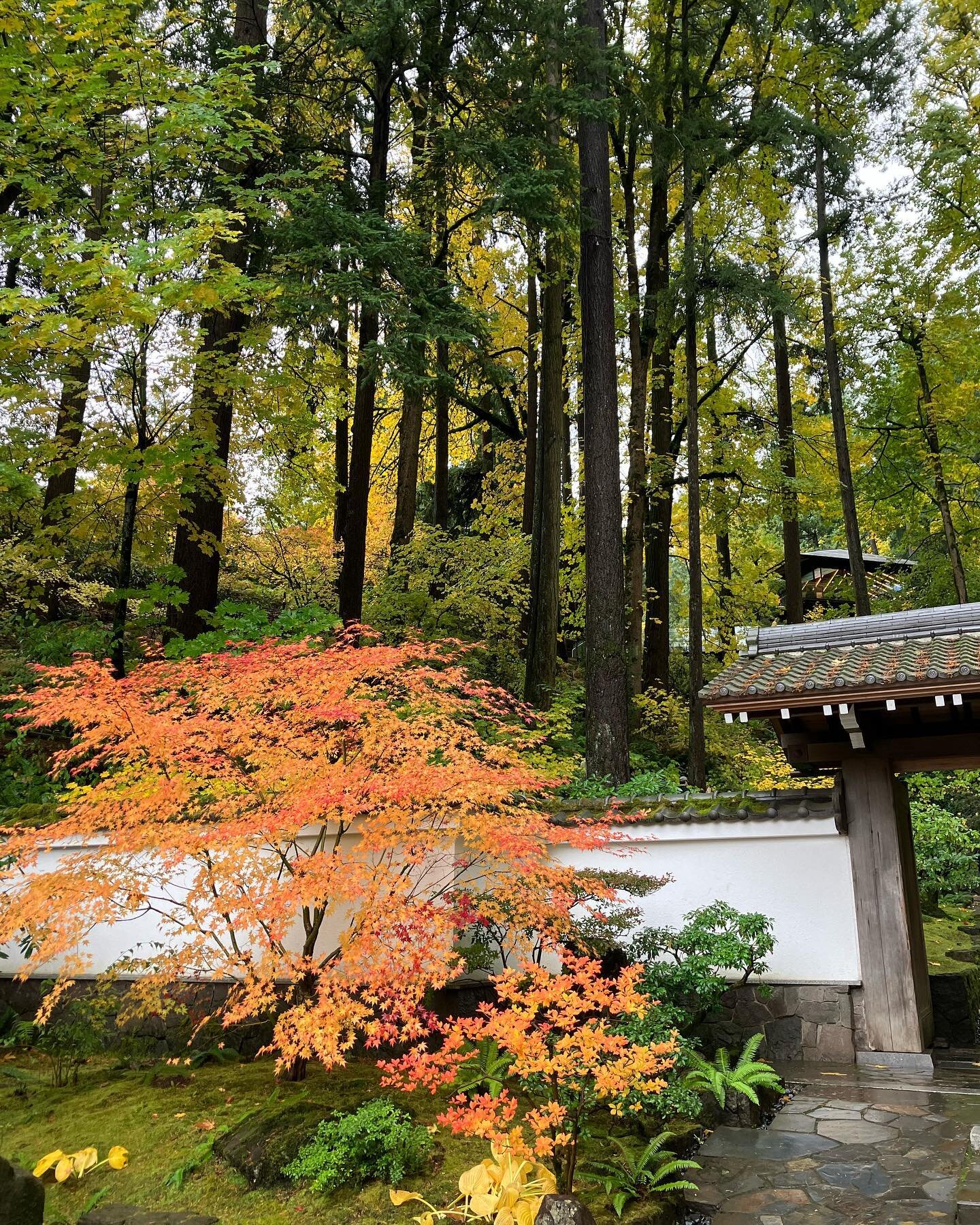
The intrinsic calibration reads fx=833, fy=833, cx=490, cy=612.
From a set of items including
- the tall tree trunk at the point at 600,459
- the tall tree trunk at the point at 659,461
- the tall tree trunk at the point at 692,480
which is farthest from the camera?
the tall tree trunk at the point at 659,461

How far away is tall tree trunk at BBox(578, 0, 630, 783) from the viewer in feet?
31.1

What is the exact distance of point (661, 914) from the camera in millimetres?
7285

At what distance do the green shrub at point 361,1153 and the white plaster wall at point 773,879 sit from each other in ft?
9.07

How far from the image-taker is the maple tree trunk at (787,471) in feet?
52.1

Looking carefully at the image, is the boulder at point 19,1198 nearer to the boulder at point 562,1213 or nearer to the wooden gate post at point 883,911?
the boulder at point 562,1213

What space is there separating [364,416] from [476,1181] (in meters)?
9.11

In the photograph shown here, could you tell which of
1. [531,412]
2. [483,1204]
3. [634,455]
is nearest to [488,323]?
[531,412]

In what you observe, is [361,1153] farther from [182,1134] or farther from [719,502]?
[719,502]

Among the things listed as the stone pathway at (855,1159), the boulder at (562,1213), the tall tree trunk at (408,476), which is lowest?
the stone pathway at (855,1159)

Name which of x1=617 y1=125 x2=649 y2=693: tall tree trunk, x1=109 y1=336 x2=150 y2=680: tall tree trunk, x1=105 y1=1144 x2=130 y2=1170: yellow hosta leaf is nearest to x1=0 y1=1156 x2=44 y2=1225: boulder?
x1=105 y1=1144 x2=130 y2=1170: yellow hosta leaf

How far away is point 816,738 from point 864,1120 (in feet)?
9.02

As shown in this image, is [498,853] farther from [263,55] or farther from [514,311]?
[514,311]

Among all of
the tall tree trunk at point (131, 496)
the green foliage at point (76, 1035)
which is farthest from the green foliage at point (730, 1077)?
the tall tree trunk at point (131, 496)

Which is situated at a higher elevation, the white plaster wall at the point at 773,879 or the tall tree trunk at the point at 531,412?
the tall tree trunk at the point at 531,412
